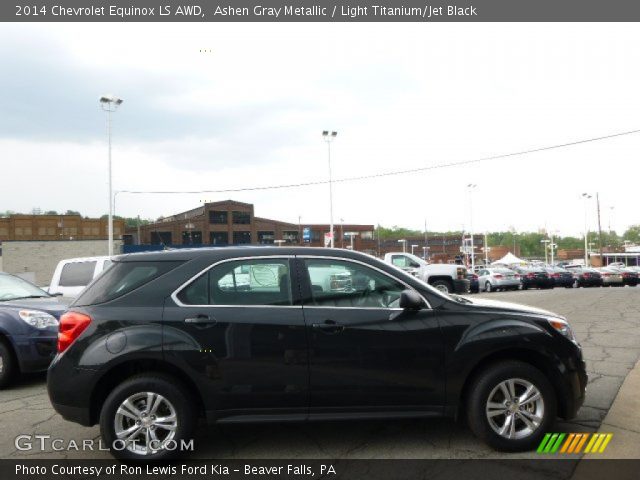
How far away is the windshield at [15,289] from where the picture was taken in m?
7.67

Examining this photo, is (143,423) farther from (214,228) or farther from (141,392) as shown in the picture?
(214,228)

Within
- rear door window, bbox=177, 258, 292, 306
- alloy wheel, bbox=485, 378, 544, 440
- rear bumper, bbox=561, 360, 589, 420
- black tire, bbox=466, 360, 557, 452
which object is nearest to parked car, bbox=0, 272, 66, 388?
rear door window, bbox=177, 258, 292, 306

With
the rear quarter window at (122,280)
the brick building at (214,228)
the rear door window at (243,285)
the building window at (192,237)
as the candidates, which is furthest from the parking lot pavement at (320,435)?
the building window at (192,237)

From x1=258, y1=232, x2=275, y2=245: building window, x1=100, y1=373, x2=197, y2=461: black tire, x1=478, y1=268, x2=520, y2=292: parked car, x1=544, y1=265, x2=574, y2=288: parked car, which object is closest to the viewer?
x1=100, y1=373, x2=197, y2=461: black tire

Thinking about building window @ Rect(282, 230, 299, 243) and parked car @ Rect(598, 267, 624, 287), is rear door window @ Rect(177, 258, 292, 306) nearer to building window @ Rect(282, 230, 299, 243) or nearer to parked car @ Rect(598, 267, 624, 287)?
parked car @ Rect(598, 267, 624, 287)

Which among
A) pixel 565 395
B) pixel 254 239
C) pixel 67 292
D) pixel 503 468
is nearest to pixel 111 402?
pixel 503 468

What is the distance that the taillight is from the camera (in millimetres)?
4098

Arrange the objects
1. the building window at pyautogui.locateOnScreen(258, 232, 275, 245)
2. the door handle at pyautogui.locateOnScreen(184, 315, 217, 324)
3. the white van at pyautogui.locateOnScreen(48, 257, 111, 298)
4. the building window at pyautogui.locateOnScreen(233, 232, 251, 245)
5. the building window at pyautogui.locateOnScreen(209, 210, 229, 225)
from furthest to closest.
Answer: the building window at pyautogui.locateOnScreen(258, 232, 275, 245) → the building window at pyautogui.locateOnScreen(233, 232, 251, 245) → the building window at pyautogui.locateOnScreen(209, 210, 229, 225) → the white van at pyautogui.locateOnScreen(48, 257, 111, 298) → the door handle at pyautogui.locateOnScreen(184, 315, 217, 324)

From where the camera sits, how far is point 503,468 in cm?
386

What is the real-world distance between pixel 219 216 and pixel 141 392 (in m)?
72.5

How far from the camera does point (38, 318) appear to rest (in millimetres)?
6738

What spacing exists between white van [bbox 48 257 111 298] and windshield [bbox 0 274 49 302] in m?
2.36

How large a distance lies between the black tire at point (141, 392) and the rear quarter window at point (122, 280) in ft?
2.42

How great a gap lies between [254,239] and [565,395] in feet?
239
